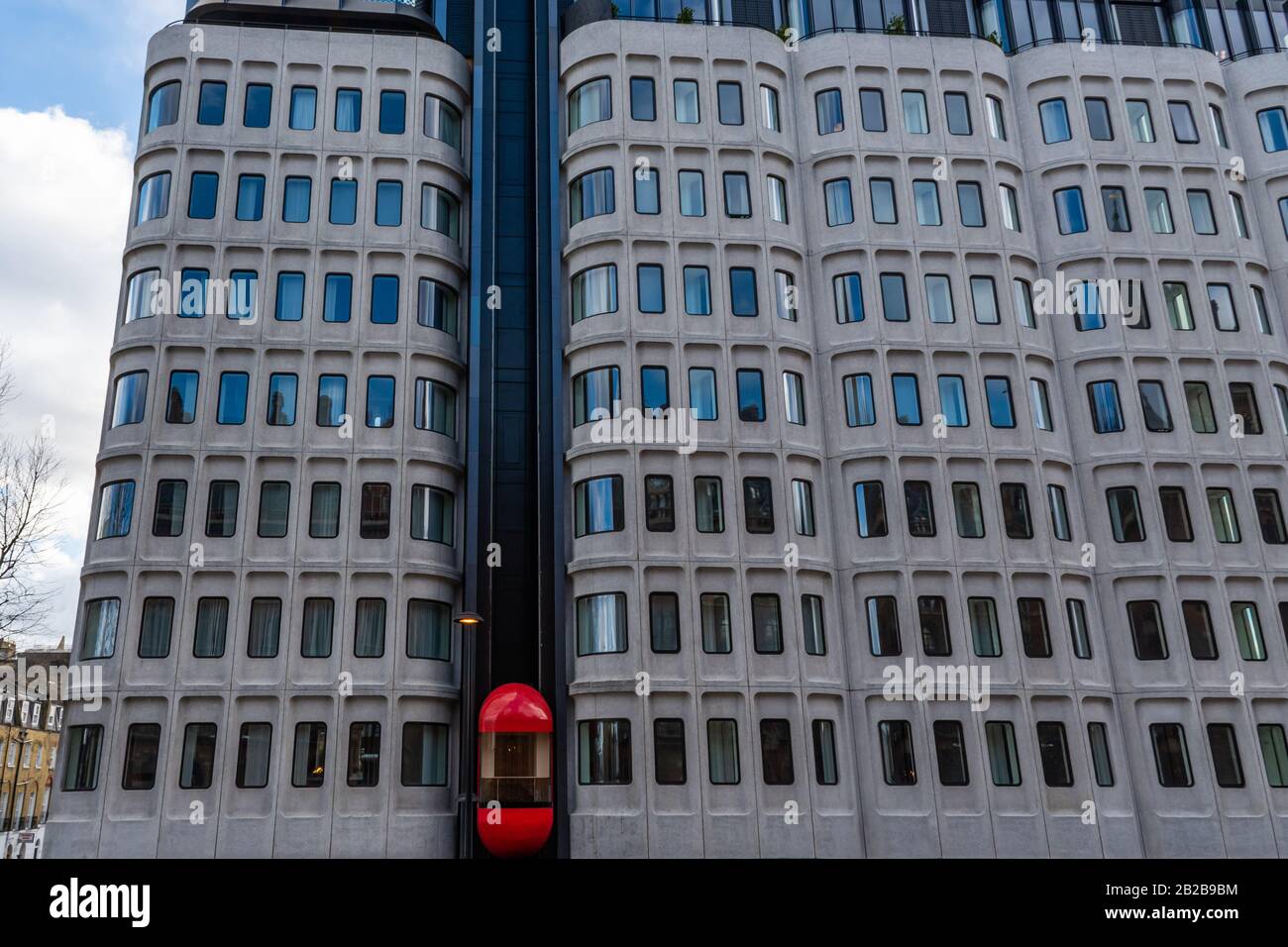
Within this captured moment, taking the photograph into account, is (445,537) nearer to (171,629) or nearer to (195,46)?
(171,629)

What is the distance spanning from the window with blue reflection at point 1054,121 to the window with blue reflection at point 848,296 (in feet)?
37.8

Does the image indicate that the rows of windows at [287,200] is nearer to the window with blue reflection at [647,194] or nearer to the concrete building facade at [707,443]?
the concrete building facade at [707,443]

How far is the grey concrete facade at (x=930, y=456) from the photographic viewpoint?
31.1m

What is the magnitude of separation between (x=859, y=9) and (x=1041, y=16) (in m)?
8.68

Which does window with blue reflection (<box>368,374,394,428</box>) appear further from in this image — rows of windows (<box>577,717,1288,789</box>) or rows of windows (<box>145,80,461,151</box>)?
rows of windows (<box>577,717,1288,789</box>)

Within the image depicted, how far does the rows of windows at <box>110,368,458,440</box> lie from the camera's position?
33.9 metres

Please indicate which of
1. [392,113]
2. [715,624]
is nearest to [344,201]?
[392,113]

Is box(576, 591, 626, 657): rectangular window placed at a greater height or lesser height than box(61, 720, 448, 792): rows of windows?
greater

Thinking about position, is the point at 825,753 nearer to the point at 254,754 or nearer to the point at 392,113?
the point at 254,754

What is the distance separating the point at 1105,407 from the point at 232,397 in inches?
1312

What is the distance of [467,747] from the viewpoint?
3241 centimetres

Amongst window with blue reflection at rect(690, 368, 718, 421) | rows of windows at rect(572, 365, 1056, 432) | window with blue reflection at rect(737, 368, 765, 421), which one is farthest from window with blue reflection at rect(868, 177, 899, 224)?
window with blue reflection at rect(690, 368, 718, 421)

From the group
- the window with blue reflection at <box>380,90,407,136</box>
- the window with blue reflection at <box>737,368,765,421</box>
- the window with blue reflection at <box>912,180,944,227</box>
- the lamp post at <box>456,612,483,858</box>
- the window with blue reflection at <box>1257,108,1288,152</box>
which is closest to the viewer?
the lamp post at <box>456,612,483,858</box>

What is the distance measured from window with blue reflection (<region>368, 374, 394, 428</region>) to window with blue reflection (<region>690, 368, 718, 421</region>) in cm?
1124
